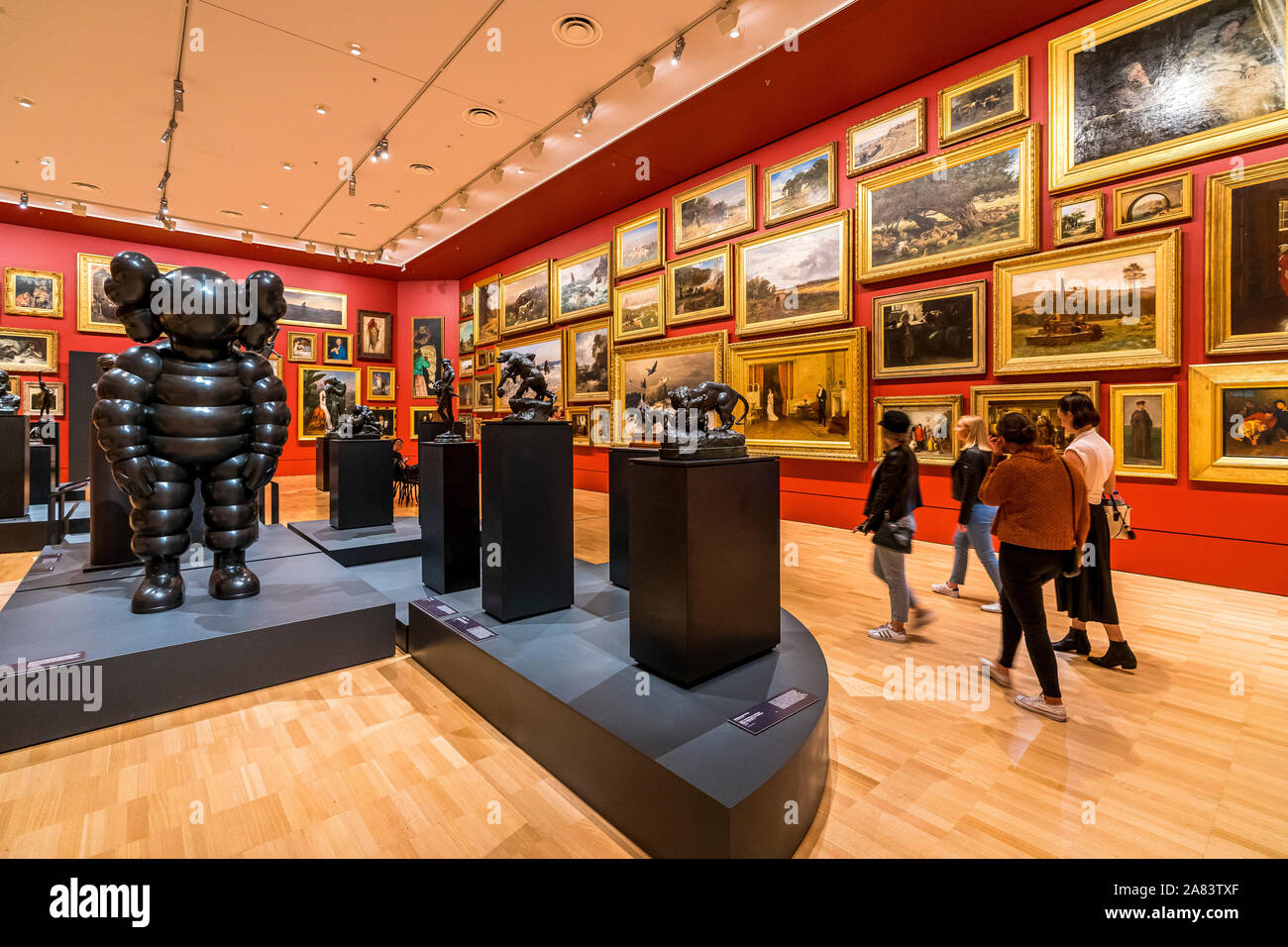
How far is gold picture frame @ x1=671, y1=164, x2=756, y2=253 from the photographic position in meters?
9.27

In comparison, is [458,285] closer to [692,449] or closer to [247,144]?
[247,144]

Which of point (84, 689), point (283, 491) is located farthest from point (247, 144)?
point (84, 689)

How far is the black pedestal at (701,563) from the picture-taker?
8.89 ft

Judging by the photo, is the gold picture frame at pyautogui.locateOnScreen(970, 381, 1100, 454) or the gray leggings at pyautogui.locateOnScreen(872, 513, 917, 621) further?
the gold picture frame at pyautogui.locateOnScreen(970, 381, 1100, 454)

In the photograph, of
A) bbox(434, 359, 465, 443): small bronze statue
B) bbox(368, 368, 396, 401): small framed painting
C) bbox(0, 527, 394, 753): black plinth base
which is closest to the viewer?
bbox(0, 527, 394, 753): black plinth base

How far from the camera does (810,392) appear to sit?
853 cm

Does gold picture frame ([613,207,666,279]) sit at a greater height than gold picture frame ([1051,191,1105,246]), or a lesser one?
greater

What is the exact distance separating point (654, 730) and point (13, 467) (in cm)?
925

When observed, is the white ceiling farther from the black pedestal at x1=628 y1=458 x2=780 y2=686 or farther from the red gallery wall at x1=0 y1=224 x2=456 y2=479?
the black pedestal at x1=628 y1=458 x2=780 y2=686

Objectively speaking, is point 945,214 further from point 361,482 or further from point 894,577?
point 361,482

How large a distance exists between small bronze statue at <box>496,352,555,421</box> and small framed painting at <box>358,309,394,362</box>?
14.8 metres

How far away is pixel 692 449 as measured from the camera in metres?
2.89

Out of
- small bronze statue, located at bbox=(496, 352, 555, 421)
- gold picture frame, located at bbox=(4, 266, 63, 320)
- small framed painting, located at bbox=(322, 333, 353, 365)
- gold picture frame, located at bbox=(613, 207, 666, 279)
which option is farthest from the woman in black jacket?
gold picture frame, located at bbox=(4, 266, 63, 320)

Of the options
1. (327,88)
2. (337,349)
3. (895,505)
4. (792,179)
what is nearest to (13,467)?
(327,88)
